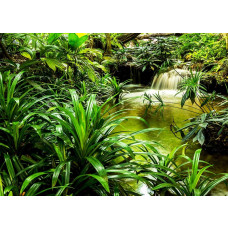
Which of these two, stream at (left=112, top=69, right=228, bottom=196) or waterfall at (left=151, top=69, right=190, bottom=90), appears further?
waterfall at (left=151, top=69, right=190, bottom=90)

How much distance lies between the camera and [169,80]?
4.79 m

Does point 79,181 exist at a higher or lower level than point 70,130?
lower

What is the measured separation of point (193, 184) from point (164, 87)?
13.4ft

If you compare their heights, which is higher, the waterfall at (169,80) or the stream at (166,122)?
the waterfall at (169,80)

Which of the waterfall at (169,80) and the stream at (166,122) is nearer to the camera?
the stream at (166,122)

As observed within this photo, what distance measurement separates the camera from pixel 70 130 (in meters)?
1.01

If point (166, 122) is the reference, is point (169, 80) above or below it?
above

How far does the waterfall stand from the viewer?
4.67m

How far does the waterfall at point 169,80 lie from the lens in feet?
15.3

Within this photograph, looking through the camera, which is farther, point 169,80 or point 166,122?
point 169,80
